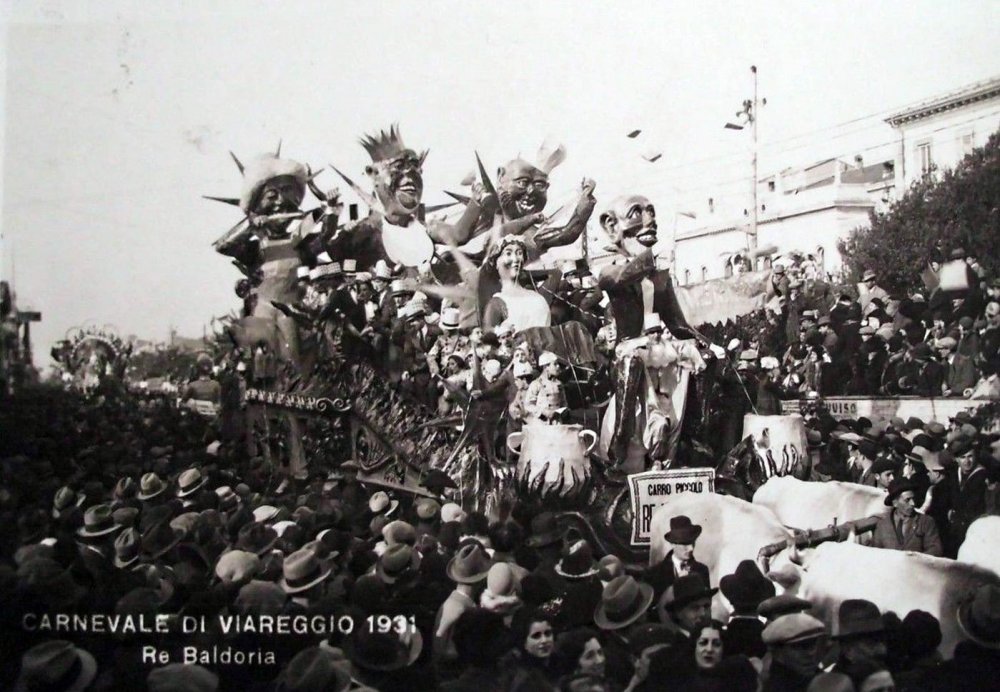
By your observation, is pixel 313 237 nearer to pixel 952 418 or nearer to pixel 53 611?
pixel 53 611

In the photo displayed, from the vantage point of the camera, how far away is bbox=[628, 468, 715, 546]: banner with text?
554 cm

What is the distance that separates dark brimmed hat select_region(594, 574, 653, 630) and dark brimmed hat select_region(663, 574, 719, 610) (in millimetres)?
95

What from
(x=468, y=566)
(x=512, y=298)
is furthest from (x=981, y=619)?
(x=512, y=298)

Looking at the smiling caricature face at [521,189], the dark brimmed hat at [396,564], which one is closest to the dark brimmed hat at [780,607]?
the dark brimmed hat at [396,564]

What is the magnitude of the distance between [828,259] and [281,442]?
2.95 metres

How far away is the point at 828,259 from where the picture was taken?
576 cm

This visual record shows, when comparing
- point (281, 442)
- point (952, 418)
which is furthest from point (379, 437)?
point (952, 418)

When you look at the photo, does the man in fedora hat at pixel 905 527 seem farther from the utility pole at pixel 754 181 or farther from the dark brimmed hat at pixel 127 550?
the dark brimmed hat at pixel 127 550

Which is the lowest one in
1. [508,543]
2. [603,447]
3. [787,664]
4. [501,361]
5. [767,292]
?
[787,664]

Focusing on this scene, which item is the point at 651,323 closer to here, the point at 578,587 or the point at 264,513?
the point at 578,587

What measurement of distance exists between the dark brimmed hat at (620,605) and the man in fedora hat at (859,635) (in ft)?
2.76

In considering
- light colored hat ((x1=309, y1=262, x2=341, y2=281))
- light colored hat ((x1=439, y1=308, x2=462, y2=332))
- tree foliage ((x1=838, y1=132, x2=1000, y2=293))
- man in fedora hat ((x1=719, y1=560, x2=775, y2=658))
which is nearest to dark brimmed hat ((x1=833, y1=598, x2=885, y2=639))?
man in fedora hat ((x1=719, y1=560, x2=775, y2=658))

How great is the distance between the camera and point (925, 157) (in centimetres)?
574

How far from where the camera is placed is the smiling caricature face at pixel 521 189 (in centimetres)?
564
